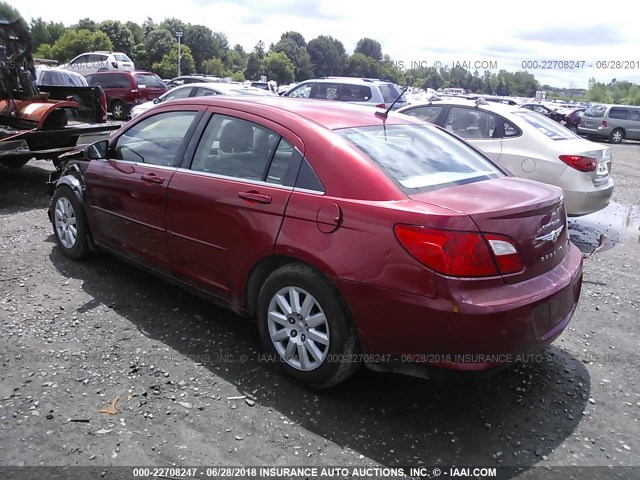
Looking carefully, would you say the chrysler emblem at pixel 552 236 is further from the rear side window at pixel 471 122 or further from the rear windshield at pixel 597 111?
the rear windshield at pixel 597 111

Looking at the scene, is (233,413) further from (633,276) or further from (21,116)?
(21,116)

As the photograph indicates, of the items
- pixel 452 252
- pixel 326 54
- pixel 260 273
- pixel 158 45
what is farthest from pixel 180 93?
pixel 326 54

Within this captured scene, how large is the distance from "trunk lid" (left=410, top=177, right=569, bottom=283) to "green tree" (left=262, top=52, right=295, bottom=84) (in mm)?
88720

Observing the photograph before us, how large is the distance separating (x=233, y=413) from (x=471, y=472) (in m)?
1.27

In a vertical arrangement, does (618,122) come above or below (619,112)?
below

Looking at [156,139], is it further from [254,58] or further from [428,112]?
[254,58]

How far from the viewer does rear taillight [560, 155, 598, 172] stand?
6547mm

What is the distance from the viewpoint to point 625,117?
75.5 ft

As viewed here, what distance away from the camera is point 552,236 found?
2965 mm

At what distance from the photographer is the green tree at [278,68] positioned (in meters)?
88.6

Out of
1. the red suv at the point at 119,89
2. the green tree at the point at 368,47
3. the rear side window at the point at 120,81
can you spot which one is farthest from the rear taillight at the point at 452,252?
the green tree at the point at 368,47

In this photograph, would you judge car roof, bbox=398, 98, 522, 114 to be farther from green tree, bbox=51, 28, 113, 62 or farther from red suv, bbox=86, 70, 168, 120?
green tree, bbox=51, 28, 113, 62

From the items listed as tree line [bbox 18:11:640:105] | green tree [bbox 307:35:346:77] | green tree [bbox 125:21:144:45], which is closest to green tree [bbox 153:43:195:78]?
tree line [bbox 18:11:640:105]

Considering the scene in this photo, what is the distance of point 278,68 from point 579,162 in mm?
87776
